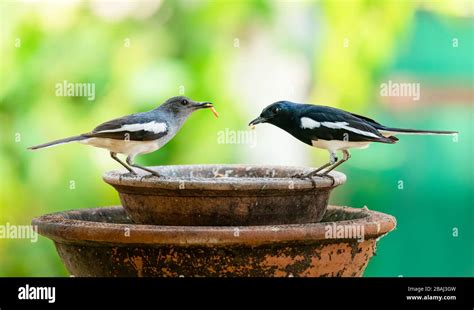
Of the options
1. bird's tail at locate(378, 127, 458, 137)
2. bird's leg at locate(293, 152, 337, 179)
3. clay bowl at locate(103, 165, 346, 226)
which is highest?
bird's tail at locate(378, 127, 458, 137)

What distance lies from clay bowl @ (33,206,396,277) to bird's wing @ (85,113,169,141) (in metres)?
0.51

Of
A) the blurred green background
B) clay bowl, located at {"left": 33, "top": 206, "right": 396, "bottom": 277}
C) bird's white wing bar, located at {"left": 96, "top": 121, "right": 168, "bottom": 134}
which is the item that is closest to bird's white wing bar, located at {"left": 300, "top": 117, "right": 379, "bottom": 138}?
clay bowl, located at {"left": 33, "top": 206, "right": 396, "bottom": 277}

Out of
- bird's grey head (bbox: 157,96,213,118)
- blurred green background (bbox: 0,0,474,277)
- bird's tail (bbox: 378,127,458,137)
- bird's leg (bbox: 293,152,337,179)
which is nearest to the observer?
bird's leg (bbox: 293,152,337,179)

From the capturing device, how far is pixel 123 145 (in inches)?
150

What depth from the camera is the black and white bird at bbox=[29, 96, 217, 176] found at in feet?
12.2

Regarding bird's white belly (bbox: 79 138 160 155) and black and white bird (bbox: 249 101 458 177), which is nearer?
black and white bird (bbox: 249 101 458 177)

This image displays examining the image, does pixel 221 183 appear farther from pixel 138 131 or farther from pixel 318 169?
pixel 138 131

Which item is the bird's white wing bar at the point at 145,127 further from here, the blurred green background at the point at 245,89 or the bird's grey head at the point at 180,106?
the blurred green background at the point at 245,89

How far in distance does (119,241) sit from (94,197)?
2.68 metres

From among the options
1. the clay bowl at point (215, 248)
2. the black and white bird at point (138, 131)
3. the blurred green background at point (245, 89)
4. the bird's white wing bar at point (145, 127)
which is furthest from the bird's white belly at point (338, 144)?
the blurred green background at point (245, 89)

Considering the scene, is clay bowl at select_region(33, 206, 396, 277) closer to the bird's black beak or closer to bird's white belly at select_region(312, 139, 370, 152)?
bird's white belly at select_region(312, 139, 370, 152)

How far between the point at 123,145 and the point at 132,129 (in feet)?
0.37

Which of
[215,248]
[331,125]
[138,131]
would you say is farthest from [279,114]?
[215,248]
